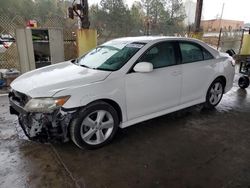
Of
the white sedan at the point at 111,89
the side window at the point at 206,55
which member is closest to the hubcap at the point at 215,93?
the white sedan at the point at 111,89

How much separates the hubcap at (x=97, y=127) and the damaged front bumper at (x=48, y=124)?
24cm

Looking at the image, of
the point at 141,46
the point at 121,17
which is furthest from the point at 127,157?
the point at 121,17

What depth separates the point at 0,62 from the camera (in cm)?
655

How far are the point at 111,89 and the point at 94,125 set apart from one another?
522mm

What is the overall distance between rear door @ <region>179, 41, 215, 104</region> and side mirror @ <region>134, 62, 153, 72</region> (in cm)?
86

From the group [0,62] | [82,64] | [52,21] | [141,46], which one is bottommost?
[0,62]

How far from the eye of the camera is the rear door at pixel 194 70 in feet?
11.8

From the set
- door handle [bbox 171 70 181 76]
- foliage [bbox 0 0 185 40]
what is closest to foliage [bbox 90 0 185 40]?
foliage [bbox 0 0 185 40]

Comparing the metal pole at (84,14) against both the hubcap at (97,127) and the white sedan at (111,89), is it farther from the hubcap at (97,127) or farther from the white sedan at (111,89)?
the hubcap at (97,127)

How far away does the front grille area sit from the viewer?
263cm

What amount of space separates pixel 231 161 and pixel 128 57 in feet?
6.31

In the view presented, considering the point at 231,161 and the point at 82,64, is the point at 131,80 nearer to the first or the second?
the point at 82,64

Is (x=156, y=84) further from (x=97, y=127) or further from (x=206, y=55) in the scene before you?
(x=206, y=55)

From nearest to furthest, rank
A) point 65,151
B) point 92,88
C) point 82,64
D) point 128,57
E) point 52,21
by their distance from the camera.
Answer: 1. point 92,88
2. point 65,151
3. point 128,57
4. point 82,64
5. point 52,21
